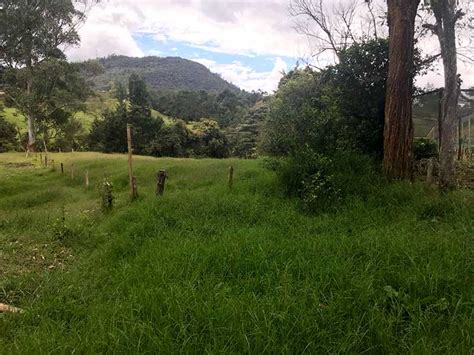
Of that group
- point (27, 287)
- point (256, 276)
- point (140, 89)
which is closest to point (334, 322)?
point (256, 276)

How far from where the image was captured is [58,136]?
39594 mm

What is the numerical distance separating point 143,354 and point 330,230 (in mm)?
3665

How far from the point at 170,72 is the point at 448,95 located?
129 metres

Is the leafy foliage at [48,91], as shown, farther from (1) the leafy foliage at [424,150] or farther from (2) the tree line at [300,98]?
(1) the leafy foliage at [424,150]

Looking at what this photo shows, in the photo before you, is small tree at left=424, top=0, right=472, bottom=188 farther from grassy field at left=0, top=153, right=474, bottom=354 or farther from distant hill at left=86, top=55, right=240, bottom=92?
distant hill at left=86, top=55, right=240, bottom=92

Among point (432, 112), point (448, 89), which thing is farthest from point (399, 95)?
point (432, 112)

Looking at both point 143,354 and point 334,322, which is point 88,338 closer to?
point 143,354

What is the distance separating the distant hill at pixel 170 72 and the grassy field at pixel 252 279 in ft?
352

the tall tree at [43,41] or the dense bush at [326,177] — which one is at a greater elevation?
the tall tree at [43,41]

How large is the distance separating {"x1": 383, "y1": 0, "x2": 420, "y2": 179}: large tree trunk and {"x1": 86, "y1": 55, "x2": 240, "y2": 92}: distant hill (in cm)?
10542

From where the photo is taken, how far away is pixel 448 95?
26.9 feet

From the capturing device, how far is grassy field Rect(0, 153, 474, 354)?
3.07 m

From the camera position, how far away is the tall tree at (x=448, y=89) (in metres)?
7.94

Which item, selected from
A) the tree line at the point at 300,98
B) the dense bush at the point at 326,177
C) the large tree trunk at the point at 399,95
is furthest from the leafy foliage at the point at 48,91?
the large tree trunk at the point at 399,95
